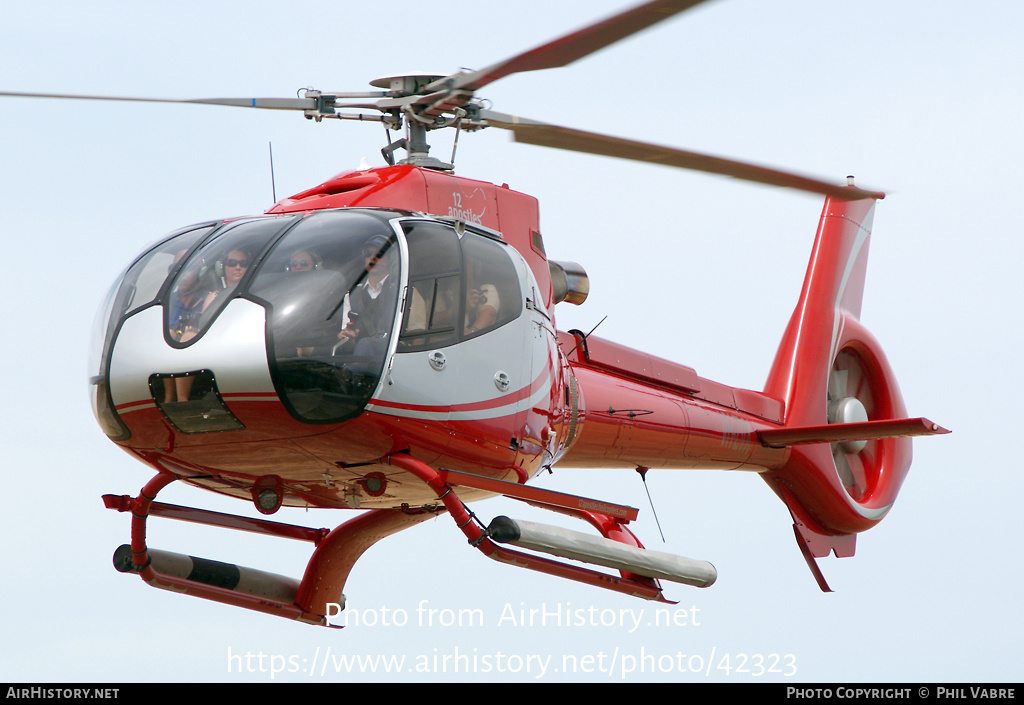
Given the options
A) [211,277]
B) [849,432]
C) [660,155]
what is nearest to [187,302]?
[211,277]

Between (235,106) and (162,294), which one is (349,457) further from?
(235,106)

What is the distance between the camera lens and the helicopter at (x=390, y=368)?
7.95m

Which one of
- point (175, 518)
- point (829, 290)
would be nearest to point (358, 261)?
point (175, 518)

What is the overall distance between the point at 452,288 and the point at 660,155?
1757 mm

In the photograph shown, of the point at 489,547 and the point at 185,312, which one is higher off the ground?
the point at 185,312

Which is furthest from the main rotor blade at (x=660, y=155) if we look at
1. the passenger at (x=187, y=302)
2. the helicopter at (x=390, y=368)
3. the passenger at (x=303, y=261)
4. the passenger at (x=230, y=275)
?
the passenger at (x=187, y=302)

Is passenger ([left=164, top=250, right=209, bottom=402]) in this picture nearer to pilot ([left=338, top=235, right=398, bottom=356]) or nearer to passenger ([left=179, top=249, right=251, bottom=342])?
passenger ([left=179, top=249, right=251, bottom=342])

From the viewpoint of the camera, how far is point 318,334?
789cm

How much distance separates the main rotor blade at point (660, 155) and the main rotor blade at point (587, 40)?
0.89m

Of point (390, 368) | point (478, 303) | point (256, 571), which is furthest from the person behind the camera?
point (256, 571)

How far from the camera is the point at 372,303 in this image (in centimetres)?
810

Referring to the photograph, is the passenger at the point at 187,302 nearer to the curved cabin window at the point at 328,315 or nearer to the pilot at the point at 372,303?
the curved cabin window at the point at 328,315

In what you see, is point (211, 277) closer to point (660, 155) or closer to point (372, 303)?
point (372, 303)

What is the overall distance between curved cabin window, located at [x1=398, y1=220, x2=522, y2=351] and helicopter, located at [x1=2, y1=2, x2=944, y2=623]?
0.01 meters
